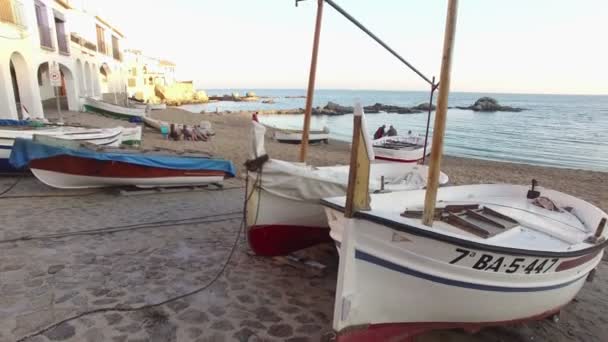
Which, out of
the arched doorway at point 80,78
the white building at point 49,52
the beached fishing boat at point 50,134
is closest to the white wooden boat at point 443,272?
the beached fishing boat at point 50,134

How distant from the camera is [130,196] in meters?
8.06

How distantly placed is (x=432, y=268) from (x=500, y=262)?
0.62m

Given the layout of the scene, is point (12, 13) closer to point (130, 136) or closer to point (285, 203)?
point (130, 136)

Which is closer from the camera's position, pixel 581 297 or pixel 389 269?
pixel 389 269

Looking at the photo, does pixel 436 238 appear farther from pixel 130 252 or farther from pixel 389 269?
pixel 130 252

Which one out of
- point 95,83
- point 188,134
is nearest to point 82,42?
point 95,83

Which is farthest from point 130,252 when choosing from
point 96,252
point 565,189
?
point 565,189

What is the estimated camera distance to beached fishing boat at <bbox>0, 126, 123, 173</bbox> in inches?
322

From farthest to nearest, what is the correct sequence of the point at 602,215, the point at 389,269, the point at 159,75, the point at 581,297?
the point at 159,75
the point at 581,297
the point at 602,215
the point at 389,269

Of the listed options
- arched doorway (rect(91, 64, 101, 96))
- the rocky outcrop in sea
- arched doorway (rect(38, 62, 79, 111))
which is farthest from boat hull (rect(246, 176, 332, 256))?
the rocky outcrop in sea

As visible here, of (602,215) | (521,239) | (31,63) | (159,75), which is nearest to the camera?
(521,239)

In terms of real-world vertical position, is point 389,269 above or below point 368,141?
below

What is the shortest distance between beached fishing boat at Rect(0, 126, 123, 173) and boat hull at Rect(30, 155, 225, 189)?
111 centimetres

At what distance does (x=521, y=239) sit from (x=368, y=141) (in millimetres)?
2333
